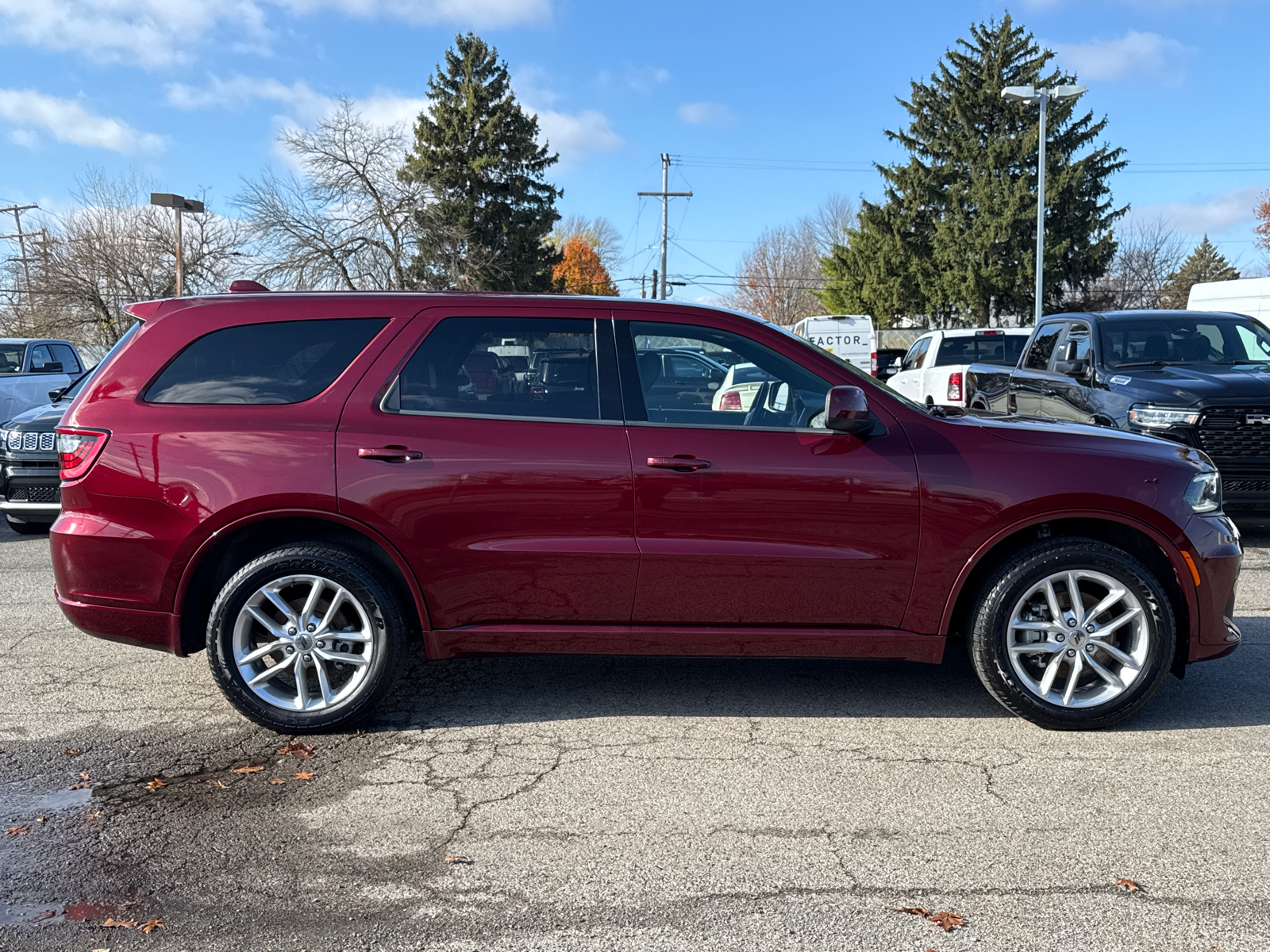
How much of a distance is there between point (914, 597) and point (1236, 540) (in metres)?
1.54

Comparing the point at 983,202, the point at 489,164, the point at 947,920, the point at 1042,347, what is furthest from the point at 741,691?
the point at 489,164

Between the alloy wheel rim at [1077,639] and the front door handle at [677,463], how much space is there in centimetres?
144

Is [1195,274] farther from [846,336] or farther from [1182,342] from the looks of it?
[1182,342]

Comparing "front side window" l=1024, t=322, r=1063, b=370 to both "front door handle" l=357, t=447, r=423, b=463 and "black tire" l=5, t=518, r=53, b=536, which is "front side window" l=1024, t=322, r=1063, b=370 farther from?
"black tire" l=5, t=518, r=53, b=536

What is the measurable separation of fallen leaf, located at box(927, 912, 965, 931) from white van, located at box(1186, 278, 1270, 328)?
16.2 meters

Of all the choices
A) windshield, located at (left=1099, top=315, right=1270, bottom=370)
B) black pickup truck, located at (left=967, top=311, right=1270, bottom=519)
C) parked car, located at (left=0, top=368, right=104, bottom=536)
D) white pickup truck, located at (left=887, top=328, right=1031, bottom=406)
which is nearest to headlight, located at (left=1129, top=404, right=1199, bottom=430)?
black pickup truck, located at (left=967, top=311, right=1270, bottom=519)

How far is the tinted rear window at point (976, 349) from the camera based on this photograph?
1762cm

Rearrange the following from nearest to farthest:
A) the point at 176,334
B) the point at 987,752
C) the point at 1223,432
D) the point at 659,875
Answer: the point at 659,875 < the point at 987,752 < the point at 176,334 < the point at 1223,432

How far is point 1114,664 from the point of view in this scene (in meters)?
4.45

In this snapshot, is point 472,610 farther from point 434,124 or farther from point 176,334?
point 434,124

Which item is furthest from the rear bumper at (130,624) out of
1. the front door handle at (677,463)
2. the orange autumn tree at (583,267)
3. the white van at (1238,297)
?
the orange autumn tree at (583,267)

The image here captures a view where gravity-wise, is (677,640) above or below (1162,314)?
below

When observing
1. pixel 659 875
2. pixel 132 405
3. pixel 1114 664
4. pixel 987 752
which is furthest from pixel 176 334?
pixel 1114 664

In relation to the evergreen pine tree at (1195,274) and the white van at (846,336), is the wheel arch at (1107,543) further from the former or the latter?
the evergreen pine tree at (1195,274)
